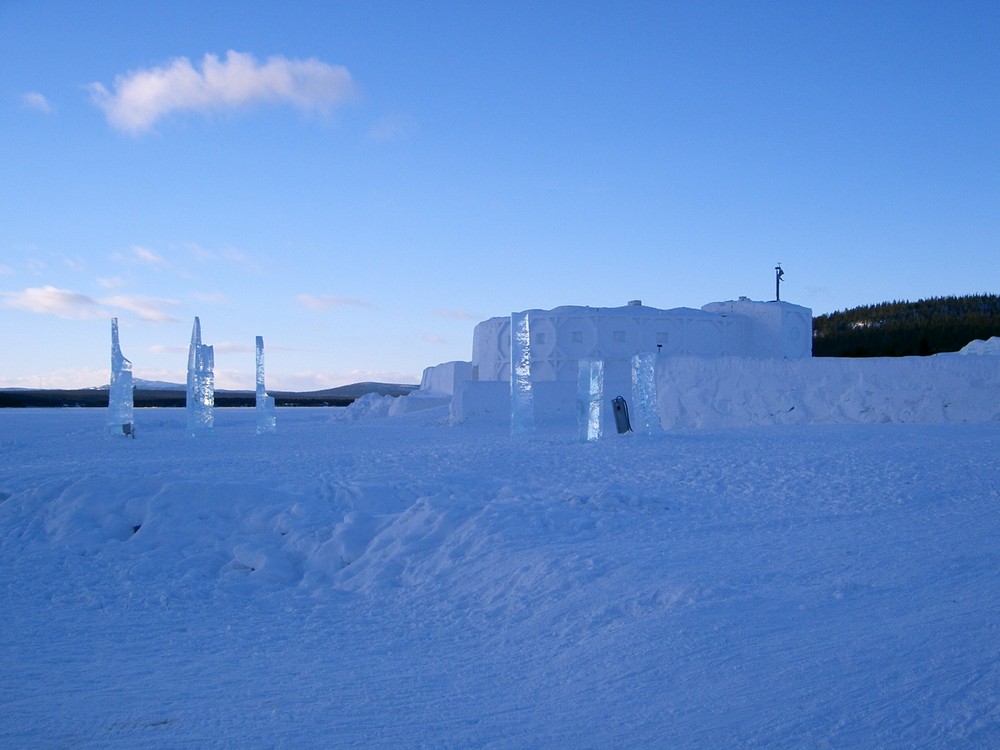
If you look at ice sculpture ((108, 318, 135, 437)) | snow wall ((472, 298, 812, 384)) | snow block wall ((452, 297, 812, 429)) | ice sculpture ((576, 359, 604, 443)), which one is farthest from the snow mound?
ice sculpture ((108, 318, 135, 437))

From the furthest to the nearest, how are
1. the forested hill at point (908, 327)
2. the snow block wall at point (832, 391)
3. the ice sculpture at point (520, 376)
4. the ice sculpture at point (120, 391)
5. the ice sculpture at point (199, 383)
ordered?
the forested hill at point (908, 327), the ice sculpture at point (199, 383), the ice sculpture at point (120, 391), the ice sculpture at point (520, 376), the snow block wall at point (832, 391)

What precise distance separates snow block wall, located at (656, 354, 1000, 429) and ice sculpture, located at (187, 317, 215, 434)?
559 inches

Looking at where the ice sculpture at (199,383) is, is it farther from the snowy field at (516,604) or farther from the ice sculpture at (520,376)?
the snowy field at (516,604)

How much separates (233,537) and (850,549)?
660cm

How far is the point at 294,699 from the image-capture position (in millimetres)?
4855

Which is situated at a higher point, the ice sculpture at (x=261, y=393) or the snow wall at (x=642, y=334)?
the snow wall at (x=642, y=334)

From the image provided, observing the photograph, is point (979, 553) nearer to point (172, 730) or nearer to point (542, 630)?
point (542, 630)

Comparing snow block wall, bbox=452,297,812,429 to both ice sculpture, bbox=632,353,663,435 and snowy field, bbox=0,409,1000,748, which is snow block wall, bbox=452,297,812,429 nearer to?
ice sculpture, bbox=632,353,663,435

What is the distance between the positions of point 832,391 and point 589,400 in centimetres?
588

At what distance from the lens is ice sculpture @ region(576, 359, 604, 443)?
17225 millimetres

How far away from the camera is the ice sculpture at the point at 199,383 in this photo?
24719 millimetres

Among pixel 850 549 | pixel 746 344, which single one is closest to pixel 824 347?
pixel 746 344

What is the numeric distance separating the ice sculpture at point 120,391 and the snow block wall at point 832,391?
50.5 feet

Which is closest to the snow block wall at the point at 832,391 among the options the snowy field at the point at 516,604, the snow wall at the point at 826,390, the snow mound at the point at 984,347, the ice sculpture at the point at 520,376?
the snow wall at the point at 826,390
